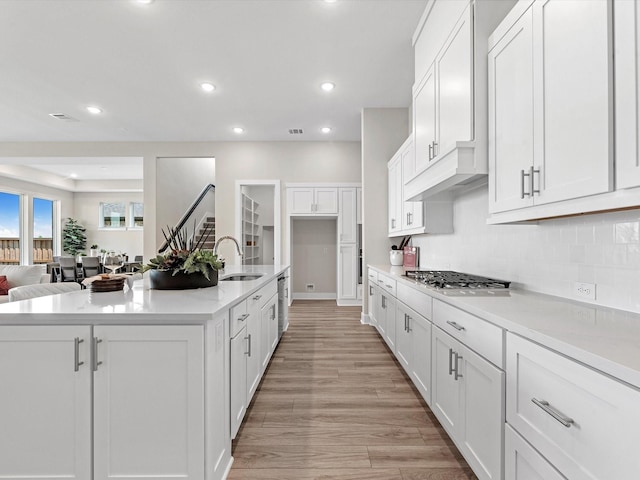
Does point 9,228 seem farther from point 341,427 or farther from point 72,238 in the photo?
point 341,427

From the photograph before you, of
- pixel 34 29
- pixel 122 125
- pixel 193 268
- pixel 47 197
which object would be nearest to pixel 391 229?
pixel 193 268

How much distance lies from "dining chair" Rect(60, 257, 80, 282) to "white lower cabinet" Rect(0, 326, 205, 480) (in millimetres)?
6761

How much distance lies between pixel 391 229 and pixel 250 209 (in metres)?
3.66

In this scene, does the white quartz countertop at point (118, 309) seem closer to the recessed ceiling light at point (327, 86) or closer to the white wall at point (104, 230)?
the recessed ceiling light at point (327, 86)

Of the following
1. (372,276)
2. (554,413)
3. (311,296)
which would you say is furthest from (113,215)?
(554,413)

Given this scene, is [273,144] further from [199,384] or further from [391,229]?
[199,384]

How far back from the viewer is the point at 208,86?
435cm

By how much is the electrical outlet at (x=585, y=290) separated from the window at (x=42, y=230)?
476 inches

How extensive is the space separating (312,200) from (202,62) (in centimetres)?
325

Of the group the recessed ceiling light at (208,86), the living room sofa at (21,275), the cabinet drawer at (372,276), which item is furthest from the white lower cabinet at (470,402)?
the living room sofa at (21,275)

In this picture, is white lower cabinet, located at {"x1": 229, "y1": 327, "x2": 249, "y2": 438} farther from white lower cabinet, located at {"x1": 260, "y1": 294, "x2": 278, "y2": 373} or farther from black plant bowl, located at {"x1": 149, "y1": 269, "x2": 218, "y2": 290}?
white lower cabinet, located at {"x1": 260, "y1": 294, "x2": 278, "y2": 373}

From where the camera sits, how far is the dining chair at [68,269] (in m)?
6.98

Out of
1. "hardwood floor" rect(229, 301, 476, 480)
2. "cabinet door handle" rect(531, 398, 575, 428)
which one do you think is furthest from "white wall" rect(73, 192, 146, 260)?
"cabinet door handle" rect(531, 398, 575, 428)

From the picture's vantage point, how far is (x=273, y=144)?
663 centimetres
